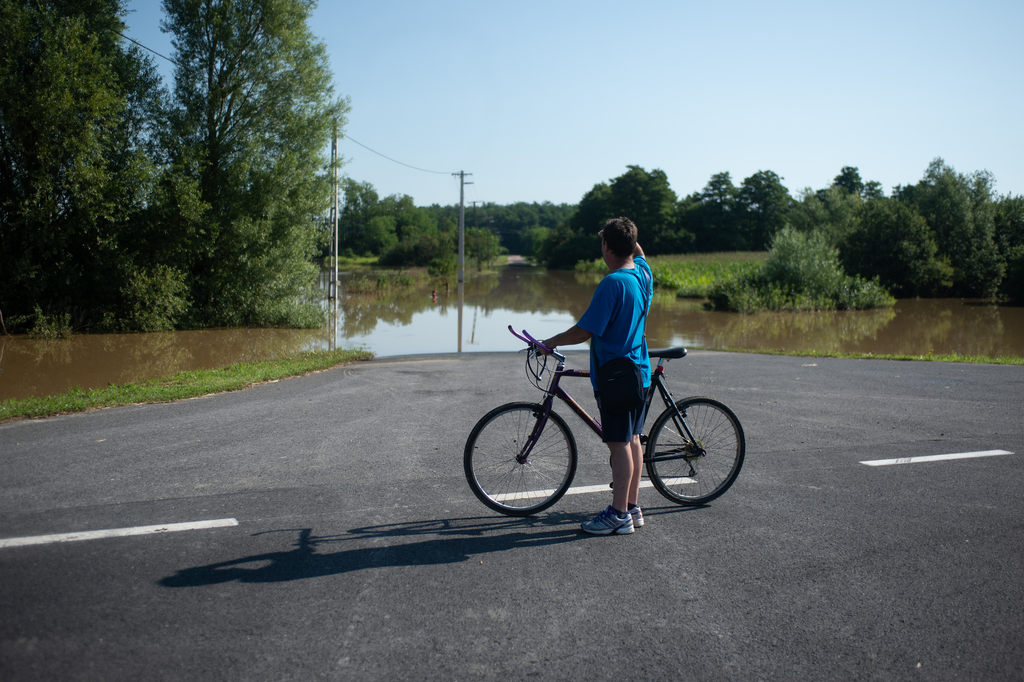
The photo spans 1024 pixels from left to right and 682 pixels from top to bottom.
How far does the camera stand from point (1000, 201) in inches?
1994

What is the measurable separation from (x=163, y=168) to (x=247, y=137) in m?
2.95

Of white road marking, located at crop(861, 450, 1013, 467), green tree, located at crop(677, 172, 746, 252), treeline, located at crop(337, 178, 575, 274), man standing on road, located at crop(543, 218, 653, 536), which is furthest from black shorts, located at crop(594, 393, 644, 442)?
green tree, located at crop(677, 172, 746, 252)

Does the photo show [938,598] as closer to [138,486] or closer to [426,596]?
[426,596]

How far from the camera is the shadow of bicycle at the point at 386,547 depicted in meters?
3.75

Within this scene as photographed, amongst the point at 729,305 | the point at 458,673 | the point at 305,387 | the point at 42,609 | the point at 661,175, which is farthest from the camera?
the point at 661,175

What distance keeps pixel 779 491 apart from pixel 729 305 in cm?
3267

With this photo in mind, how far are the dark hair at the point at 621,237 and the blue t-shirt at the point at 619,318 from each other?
0.39ft

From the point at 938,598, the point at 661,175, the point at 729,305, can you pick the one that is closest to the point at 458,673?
the point at 938,598

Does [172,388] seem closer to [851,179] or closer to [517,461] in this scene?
[517,461]

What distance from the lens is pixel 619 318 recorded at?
14.1ft

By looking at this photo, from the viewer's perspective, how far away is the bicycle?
4.66 metres

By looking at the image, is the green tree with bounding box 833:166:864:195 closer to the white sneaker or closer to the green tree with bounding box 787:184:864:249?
the green tree with bounding box 787:184:864:249

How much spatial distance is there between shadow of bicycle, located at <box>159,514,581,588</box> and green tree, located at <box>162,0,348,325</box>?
2070cm

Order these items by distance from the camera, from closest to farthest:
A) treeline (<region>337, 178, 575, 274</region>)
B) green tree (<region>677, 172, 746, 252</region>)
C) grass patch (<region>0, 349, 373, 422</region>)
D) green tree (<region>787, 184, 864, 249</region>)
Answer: grass patch (<region>0, 349, 373, 422</region>) < green tree (<region>787, 184, 864, 249</region>) < treeline (<region>337, 178, 575, 274</region>) < green tree (<region>677, 172, 746, 252</region>)
